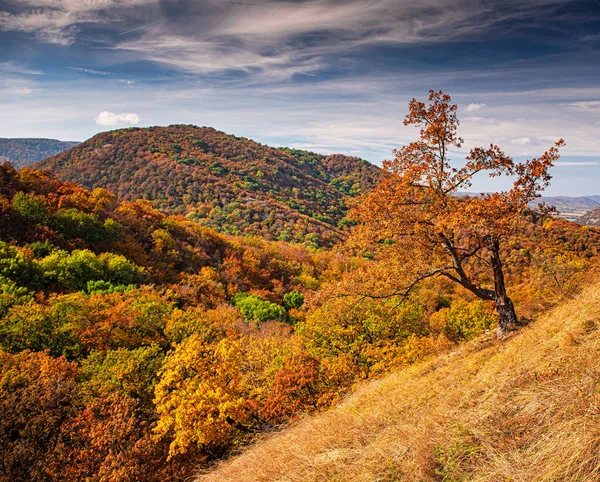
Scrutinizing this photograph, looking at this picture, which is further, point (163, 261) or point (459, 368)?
point (163, 261)

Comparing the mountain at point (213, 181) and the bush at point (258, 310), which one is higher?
the mountain at point (213, 181)

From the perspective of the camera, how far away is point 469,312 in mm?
30188

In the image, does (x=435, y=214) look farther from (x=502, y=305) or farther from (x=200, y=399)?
(x=200, y=399)

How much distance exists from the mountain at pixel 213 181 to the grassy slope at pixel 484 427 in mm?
86505

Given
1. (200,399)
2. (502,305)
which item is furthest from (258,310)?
(502,305)

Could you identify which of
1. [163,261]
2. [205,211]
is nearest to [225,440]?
[163,261]

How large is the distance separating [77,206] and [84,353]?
32.3 metres

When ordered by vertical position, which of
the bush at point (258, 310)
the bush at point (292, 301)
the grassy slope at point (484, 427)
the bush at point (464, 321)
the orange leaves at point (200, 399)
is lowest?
the bush at point (292, 301)

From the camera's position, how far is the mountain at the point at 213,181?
108 m

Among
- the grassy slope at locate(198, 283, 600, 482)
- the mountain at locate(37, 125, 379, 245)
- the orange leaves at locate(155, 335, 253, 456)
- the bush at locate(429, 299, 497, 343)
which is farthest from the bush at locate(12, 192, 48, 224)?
the mountain at locate(37, 125, 379, 245)

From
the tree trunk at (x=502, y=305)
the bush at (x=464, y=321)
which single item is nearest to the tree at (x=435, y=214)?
the tree trunk at (x=502, y=305)

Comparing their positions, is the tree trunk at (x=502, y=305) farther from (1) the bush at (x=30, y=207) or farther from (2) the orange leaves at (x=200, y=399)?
(1) the bush at (x=30, y=207)

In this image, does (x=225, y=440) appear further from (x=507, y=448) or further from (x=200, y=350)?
(x=507, y=448)

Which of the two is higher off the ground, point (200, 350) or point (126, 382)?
point (200, 350)
